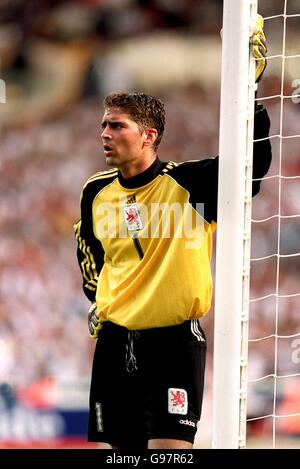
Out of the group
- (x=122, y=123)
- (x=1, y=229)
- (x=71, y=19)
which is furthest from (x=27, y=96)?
(x=122, y=123)

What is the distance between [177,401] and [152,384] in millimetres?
96

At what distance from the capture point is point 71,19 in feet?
25.2

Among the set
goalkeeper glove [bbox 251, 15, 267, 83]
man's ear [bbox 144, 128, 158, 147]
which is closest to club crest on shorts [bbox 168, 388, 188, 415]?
man's ear [bbox 144, 128, 158, 147]

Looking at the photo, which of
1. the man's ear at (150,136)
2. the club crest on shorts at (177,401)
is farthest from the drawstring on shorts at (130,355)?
the man's ear at (150,136)

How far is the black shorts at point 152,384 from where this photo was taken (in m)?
3.08

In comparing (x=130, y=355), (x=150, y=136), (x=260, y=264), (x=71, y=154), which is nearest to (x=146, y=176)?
(x=150, y=136)

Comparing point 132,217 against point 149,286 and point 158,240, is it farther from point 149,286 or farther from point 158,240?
point 149,286

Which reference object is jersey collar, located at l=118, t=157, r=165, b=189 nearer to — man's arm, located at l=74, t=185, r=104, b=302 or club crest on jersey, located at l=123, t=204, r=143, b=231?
club crest on jersey, located at l=123, t=204, r=143, b=231

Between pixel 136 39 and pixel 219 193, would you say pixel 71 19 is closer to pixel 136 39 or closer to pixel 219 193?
pixel 136 39

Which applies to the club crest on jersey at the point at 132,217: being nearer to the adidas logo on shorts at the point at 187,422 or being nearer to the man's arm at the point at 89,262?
the man's arm at the point at 89,262

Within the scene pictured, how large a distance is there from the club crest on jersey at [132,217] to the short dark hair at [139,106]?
216 millimetres

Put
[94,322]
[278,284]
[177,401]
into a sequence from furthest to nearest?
[278,284]
[94,322]
[177,401]

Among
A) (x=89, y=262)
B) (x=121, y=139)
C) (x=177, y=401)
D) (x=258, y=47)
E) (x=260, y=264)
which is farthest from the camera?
(x=260, y=264)

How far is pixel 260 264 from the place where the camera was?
6574 mm
